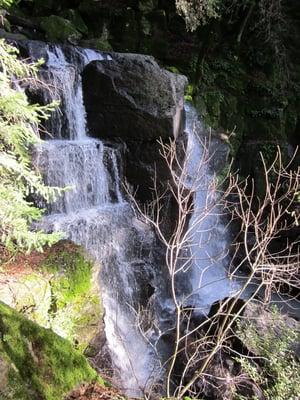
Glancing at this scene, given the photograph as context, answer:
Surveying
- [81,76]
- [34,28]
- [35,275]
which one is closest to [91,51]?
[81,76]

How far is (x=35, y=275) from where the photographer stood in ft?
20.4

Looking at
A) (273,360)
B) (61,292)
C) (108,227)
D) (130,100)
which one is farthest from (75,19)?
(273,360)

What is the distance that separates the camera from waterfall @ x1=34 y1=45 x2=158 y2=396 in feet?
27.5

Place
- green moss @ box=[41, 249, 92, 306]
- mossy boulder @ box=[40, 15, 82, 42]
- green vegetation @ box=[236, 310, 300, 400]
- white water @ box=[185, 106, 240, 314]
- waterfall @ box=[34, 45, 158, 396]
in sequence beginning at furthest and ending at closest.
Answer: mossy boulder @ box=[40, 15, 82, 42], white water @ box=[185, 106, 240, 314], waterfall @ box=[34, 45, 158, 396], green moss @ box=[41, 249, 92, 306], green vegetation @ box=[236, 310, 300, 400]

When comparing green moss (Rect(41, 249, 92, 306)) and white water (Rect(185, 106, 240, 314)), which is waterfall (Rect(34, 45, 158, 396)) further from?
white water (Rect(185, 106, 240, 314))

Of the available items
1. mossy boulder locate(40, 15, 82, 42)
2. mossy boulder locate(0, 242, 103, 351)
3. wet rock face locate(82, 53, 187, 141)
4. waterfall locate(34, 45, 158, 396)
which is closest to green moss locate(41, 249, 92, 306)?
mossy boulder locate(0, 242, 103, 351)

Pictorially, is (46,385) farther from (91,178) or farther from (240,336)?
(91,178)

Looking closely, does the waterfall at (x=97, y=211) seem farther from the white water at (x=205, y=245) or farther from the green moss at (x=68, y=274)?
the white water at (x=205, y=245)

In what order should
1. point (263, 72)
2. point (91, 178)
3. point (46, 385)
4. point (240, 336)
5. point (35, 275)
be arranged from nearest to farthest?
point (46, 385) → point (35, 275) → point (240, 336) → point (91, 178) → point (263, 72)

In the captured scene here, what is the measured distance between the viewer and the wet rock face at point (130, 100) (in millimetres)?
10617

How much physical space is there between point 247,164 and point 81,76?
682cm

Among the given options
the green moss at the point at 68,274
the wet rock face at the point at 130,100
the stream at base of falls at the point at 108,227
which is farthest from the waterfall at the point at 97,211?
the green moss at the point at 68,274

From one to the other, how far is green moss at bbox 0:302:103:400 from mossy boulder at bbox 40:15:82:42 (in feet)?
37.1

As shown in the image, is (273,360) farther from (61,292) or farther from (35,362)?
(35,362)
